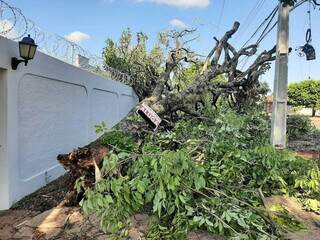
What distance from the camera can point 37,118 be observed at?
667 centimetres

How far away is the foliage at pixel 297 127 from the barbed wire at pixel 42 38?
7149mm

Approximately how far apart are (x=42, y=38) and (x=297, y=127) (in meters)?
9.96

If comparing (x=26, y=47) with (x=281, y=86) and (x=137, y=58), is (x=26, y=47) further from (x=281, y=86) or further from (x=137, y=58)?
(x=137, y=58)

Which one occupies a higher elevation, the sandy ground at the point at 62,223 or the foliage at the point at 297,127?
the foliage at the point at 297,127

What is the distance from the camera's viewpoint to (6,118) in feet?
18.1

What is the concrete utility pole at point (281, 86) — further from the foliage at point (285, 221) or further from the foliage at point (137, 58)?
the foliage at point (137, 58)

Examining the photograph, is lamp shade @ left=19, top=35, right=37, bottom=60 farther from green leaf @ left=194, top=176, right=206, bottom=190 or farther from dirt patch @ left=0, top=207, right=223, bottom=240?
green leaf @ left=194, top=176, right=206, bottom=190

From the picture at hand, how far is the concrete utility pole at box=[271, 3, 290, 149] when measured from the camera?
22.6ft

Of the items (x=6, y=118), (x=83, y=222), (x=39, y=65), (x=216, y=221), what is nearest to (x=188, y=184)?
(x=216, y=221)

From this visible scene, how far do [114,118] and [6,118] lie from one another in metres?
8.90

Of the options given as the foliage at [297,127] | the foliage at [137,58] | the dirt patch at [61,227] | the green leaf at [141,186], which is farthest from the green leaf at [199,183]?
the foliage at [137,58]

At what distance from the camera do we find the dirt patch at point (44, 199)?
18.2 feet

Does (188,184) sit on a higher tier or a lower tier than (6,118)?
lower

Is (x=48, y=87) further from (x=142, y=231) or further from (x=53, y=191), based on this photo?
(x=142, y=231)
